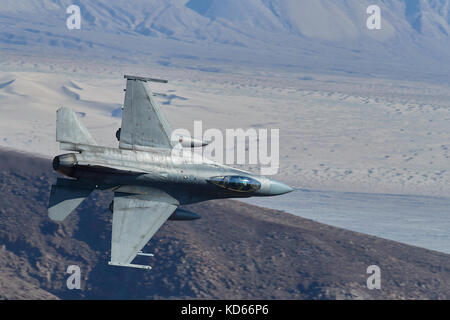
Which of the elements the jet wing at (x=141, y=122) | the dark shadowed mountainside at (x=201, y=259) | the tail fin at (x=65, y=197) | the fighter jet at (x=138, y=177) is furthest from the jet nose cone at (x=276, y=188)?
the dark shadowed mountainside at (x=201, y=259)

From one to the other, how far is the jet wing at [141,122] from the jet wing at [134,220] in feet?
11.1

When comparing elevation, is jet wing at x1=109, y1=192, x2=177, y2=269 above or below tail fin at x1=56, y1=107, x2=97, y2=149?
below

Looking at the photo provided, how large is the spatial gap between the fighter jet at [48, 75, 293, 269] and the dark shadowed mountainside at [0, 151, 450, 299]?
26129 mm

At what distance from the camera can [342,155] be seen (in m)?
172

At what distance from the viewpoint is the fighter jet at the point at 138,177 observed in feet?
129

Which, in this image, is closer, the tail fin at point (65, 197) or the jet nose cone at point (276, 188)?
the tail fin at point (65, 197)

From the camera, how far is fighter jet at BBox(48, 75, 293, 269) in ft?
129

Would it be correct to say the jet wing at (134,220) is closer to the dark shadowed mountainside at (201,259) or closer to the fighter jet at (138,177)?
the fighter jet at (138,177)

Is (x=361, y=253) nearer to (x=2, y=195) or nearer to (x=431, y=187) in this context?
(x=2, y=195)

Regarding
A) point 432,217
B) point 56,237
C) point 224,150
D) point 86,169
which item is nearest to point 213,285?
point 56,237

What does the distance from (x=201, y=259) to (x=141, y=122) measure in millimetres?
30480

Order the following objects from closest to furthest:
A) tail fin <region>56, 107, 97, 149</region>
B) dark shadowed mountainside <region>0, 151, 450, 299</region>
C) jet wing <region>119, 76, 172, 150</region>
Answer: tail fin <region>56, 107, 97, 149</region>
jet wing <region>119, 76, 172, 150</region>
dark shadowed mountainside <region>0, 151, 450, 299</region>

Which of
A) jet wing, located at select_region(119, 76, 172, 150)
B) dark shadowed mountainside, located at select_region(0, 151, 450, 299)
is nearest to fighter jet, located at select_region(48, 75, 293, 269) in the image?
jet wing, located at select_region(119, 76, 172, 150)

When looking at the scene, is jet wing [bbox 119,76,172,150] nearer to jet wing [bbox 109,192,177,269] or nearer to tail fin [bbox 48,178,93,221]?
jet wing [bbox 109,192,177,269]
